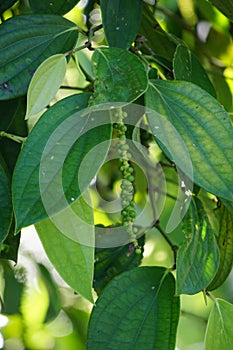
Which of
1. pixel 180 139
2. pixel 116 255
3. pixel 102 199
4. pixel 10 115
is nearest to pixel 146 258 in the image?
pixel 102 199

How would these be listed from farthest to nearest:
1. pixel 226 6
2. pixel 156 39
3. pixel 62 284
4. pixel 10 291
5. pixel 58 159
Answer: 1. pixel 62 284
2. pixel 10 291
3. pixel 156 39
4. pixel 226 6
5. pixel 58 159

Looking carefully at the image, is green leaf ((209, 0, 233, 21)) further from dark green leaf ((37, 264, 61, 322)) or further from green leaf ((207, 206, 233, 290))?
dark green leaf ((37, 264, 61, 322))

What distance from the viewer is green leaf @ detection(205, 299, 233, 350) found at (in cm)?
62

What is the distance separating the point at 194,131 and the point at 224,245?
0.18 meters

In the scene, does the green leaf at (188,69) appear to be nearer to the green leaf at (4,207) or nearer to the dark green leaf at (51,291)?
the green leaf at (4,207)

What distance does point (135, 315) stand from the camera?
23.8 inches

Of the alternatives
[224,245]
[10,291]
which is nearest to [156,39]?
[224,245]

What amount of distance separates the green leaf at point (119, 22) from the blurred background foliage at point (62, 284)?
0.27m

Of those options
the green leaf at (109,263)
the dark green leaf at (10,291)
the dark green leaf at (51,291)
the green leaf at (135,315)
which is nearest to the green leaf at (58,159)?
the green leaf at (135,315)

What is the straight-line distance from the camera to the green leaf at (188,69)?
65 centimetres

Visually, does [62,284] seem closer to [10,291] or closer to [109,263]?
[10,291]

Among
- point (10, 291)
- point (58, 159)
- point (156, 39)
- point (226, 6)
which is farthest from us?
point (10, 291)

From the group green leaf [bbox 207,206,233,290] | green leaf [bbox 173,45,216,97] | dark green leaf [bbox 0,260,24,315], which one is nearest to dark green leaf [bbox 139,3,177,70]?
green leaf [bbox 173,45,216,97]

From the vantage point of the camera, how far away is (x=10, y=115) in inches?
27.2
